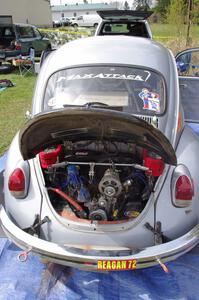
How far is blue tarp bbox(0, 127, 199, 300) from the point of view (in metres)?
3.13

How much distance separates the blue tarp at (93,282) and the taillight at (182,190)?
77cm

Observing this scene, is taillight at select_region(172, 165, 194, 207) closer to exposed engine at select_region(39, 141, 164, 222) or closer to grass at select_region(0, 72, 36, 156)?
exposed engine at select_region(39, 141, 164, 222)

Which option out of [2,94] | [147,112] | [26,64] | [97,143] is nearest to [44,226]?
[97,143]

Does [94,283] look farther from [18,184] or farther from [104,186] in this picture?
[18,184]

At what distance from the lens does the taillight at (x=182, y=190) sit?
9.77 ft

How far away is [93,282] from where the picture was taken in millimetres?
3273

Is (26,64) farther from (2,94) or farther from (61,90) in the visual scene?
(61,90)

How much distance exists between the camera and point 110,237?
2.89m

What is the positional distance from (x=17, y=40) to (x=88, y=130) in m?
13.0

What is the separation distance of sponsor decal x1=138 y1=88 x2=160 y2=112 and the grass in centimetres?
306

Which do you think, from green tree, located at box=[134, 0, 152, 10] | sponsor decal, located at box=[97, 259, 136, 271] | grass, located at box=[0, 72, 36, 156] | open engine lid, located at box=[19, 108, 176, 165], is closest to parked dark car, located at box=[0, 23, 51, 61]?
grass, located at box=[0, 72, 36, 156]

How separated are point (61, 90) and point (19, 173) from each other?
3.67 feet

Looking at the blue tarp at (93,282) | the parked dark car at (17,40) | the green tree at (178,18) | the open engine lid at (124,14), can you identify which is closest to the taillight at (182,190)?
the blue tarp at (93,282)

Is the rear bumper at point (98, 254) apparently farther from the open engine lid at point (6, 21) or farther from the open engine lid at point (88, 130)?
the open engine lid at point (6, 21)
